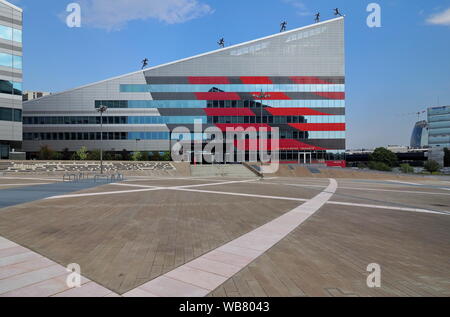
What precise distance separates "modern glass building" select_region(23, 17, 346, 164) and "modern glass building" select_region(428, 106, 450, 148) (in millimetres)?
147145

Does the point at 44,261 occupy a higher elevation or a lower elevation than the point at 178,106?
lower

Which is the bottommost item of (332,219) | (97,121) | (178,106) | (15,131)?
(332,219)

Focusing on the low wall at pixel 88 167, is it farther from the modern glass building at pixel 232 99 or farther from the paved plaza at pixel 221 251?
the paved plaza at pixel 221 251

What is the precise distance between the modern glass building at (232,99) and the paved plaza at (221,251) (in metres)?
45.2

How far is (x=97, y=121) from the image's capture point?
5444cm

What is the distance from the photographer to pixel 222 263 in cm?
490

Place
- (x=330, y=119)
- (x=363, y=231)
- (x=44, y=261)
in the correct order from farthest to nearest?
(x=330, y=119) < (x=363, y=231) < (x=44, y=261)

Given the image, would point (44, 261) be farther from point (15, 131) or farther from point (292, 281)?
point (15, 131)

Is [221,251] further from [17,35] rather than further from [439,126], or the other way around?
[439,126]

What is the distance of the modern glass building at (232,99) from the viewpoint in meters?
53.9

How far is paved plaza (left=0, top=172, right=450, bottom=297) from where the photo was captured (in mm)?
3941

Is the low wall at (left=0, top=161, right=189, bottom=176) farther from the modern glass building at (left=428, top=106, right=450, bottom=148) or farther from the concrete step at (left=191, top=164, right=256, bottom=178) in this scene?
the modern glass building at (left=428, top=106, right=450, bottom=148)
